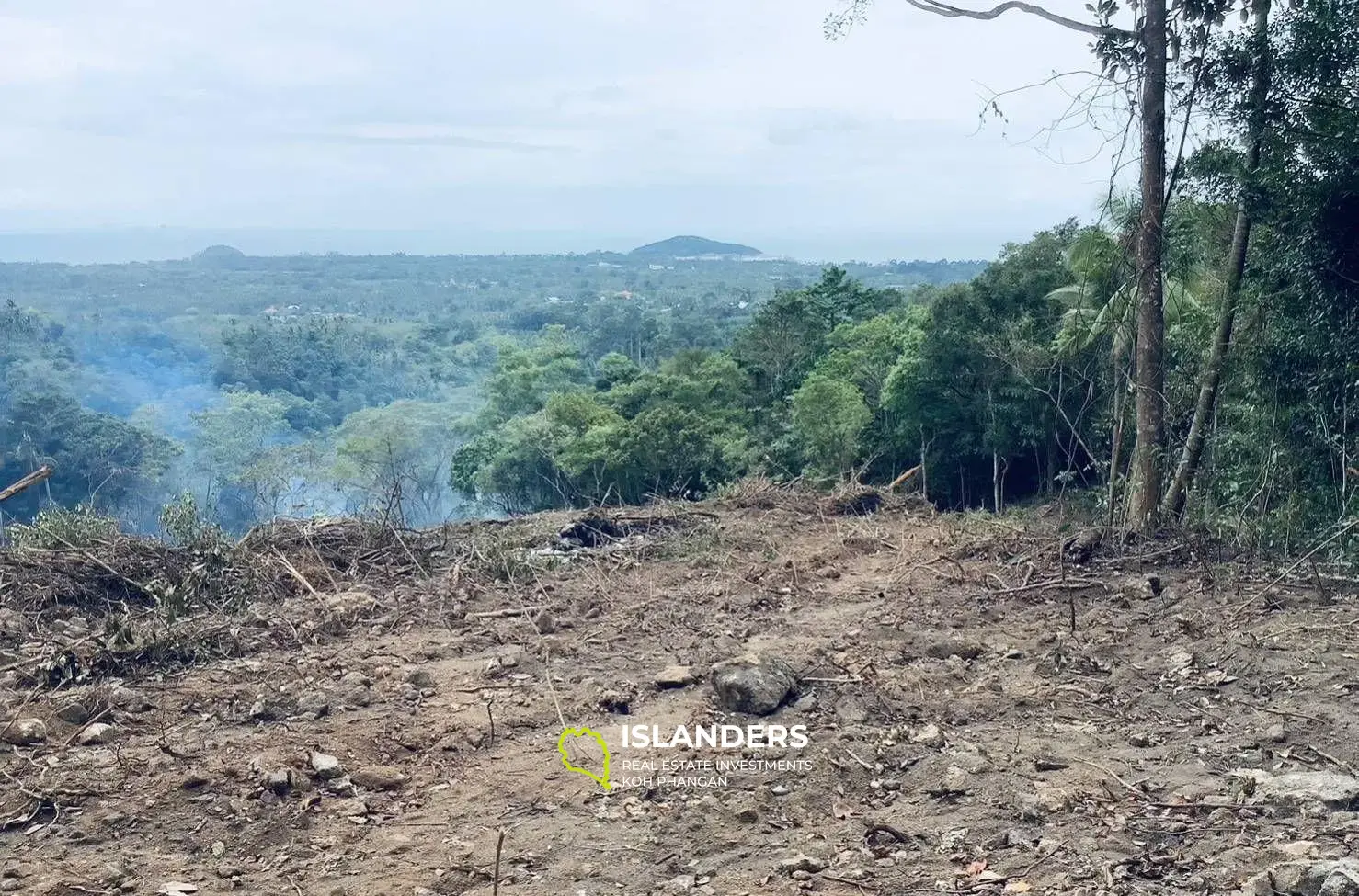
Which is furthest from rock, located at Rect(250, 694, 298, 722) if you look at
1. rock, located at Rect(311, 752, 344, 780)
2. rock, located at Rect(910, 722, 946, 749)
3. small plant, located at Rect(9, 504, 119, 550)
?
small plant, located at Rect(9, 504, 119, 550)

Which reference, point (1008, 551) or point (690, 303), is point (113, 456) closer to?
point (1008, 551)

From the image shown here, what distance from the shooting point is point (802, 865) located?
298 centimetres

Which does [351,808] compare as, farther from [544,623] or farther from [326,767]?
[544,623]

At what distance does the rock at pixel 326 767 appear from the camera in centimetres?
371

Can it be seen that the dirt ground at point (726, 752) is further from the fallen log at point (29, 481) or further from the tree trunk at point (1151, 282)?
the fallen log at point (29, 481)

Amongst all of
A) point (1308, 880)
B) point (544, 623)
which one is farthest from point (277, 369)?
point (1308, 880)

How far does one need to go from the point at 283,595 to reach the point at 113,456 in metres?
15.5

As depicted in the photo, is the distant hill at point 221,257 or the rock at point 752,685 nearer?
the rock at point 752,685

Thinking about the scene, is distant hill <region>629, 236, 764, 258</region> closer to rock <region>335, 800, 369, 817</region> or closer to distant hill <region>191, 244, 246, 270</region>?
distant hill <region>191, 244, 246, 270</region>

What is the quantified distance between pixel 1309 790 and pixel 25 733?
433cm

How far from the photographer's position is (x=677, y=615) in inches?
230

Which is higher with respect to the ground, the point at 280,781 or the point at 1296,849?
the point at 1296,849

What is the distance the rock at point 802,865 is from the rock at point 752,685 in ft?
3.82

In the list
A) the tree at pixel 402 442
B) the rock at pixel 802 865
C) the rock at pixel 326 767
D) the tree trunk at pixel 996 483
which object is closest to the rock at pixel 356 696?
the rock at pixel 326 767
